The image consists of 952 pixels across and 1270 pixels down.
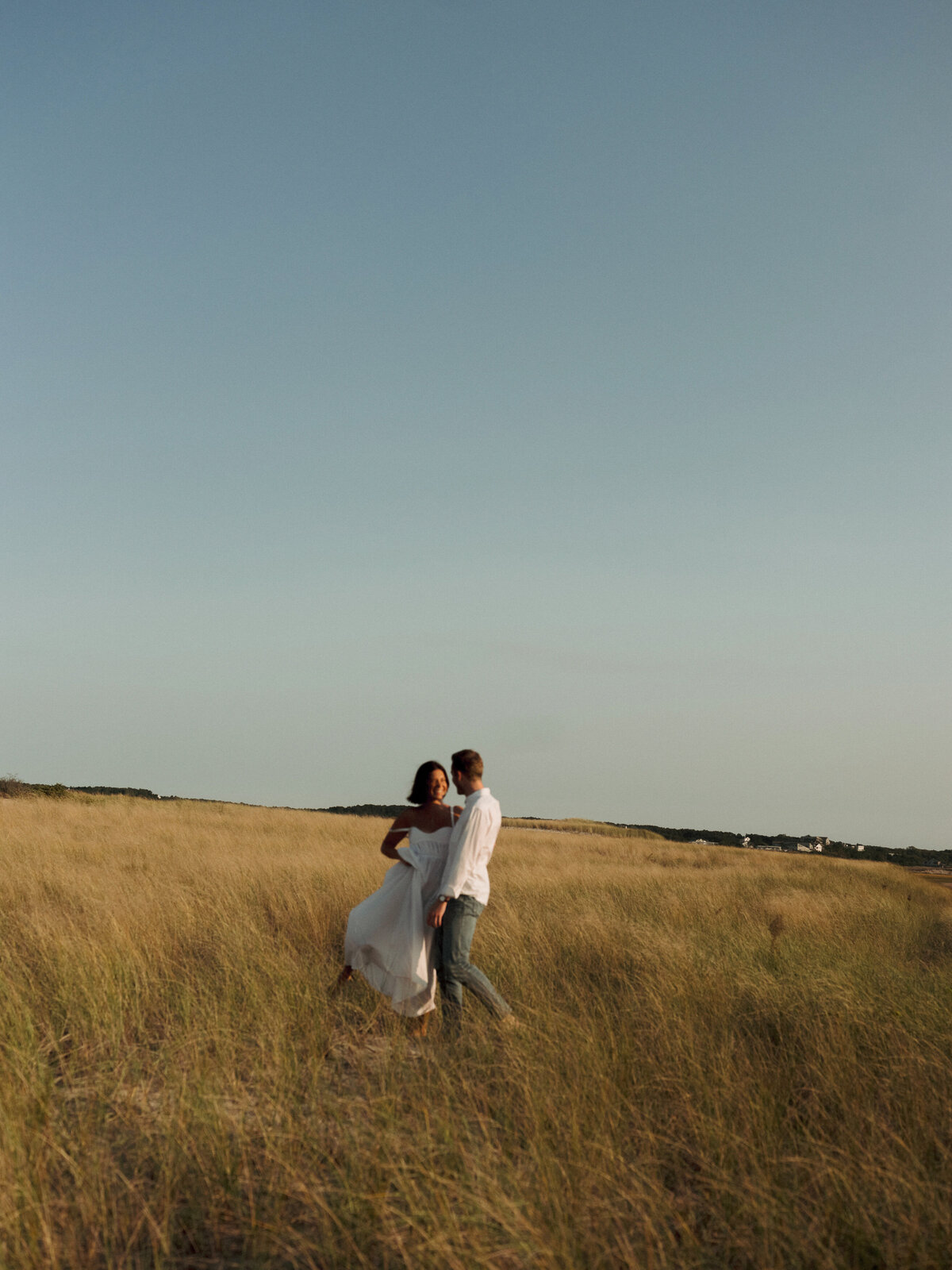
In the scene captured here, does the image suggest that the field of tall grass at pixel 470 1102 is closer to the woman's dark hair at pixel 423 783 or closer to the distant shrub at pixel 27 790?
the woman's dark hair at pixel 423 783

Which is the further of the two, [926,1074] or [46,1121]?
[926,1074]

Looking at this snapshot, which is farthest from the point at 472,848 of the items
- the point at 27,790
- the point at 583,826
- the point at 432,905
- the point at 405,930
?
the point at 583,826

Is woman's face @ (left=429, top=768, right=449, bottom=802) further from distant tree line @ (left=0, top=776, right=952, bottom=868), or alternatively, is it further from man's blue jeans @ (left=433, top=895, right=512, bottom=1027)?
distant tree line @ (left=0, top=776, right=952, bottom=868)

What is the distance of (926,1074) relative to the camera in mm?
4734

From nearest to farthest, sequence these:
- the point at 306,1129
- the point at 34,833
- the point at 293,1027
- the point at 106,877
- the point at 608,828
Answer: the point at 306,1129
the point at 293,1027
the point at 106,877
the point at 34,833
the point at 608,828

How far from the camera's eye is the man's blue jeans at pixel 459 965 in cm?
527

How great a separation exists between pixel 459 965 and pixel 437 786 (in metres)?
1.21

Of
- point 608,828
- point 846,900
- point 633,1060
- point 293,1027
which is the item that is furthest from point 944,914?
point 608,828

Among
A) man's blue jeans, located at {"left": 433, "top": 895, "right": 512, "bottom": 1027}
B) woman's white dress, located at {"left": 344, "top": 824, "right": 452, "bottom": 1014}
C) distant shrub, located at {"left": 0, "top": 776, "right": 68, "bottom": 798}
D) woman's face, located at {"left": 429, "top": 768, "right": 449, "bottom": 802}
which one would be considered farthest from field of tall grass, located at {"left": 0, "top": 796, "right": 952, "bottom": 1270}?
distant shrub, located at {"left": 0, "top": 776, "right": 68, "bottom": 798}

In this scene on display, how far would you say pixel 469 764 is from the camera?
5492mm

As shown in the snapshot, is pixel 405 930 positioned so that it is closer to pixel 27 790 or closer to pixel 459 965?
pixel 459 965

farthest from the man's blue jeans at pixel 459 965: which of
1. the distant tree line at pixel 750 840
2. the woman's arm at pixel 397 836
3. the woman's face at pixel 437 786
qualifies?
the distant tree line at pixel 750 840

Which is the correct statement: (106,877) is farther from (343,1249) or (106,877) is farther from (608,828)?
(608,828)

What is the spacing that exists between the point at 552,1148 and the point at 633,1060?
43.9 inches
